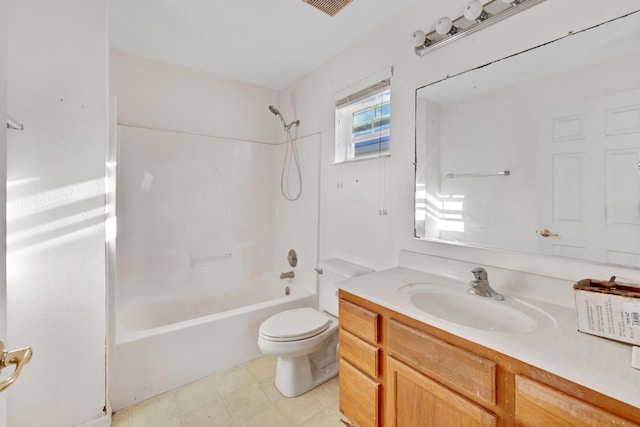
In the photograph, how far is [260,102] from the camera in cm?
283

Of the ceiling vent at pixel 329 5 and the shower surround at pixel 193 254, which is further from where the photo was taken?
the shower surround at pixel 193 254

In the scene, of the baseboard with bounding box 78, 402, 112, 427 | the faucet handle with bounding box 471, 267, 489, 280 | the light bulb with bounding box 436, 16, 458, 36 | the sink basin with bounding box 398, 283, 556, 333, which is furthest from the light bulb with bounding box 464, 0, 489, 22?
the baseboard with bounding box 78, 402, 112, 427

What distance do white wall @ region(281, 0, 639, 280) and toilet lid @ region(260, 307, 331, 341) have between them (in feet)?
1.65

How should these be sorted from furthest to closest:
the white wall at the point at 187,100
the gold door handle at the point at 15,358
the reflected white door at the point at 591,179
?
the white wall at the point at 187,100
the reflected white door at the point at 591,179
the gold door handle at the point at 15,358

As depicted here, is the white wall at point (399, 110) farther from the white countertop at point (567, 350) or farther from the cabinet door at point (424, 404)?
the cabinet door at point (424, 404)

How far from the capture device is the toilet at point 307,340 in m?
1.65

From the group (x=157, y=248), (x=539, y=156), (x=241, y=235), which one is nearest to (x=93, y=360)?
(x=157, y=248)

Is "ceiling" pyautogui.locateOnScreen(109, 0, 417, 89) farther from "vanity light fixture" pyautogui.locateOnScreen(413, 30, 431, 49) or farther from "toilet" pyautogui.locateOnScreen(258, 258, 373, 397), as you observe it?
"toilet" pyautogui.locateOnScreen(258, 258, 373, 397)

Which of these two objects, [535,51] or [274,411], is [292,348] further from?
[535,51]

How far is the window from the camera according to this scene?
5.97ft

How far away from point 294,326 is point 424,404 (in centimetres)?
91

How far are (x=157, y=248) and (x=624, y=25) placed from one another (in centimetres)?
299

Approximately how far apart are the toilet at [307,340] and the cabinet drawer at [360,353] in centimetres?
36

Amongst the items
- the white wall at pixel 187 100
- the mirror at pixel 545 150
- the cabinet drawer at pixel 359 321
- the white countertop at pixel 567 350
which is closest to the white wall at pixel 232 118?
the white wall at pixel 187 100
